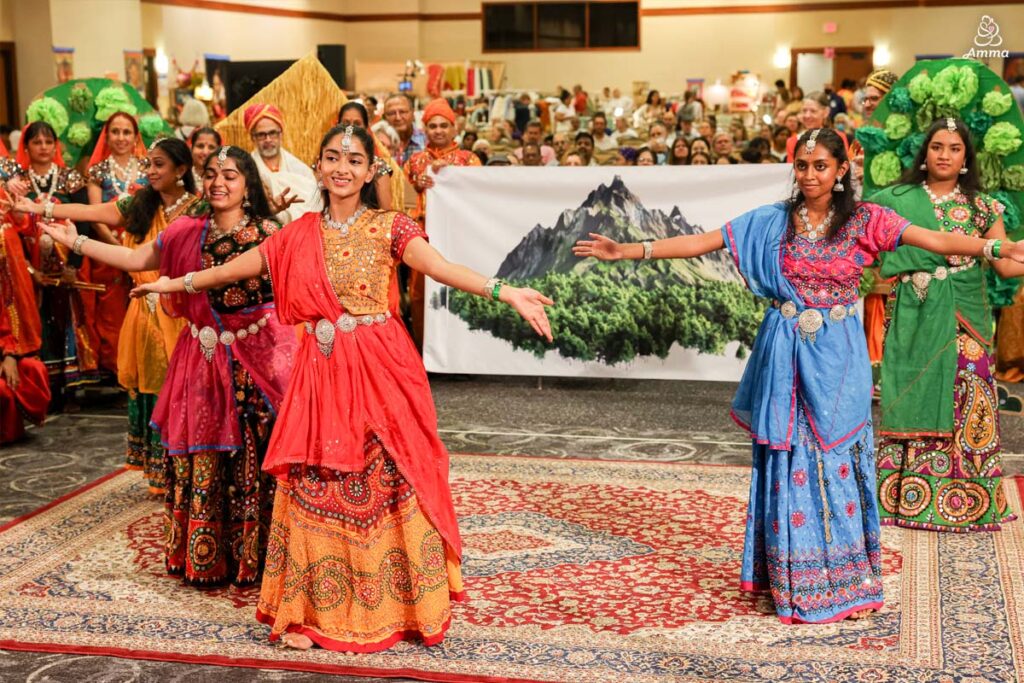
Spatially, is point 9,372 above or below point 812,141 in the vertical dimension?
below

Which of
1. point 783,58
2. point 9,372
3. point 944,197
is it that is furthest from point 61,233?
point 783,58

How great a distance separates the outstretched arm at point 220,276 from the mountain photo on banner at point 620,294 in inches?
130

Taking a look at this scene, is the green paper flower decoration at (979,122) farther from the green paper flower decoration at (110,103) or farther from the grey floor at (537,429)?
the green paper flower decoration at (110,103)

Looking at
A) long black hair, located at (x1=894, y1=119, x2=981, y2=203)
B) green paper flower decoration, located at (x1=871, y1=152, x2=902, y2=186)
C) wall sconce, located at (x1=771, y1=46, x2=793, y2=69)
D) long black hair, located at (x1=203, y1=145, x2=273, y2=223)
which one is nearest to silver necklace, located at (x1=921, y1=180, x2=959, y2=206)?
long black hair, located at (x1=894, y1=119, x2=981, y2=203)

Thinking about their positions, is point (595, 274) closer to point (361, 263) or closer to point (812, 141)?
point (812, 141)

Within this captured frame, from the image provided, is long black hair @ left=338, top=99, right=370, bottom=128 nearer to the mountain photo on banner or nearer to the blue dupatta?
the mountain photo on banner

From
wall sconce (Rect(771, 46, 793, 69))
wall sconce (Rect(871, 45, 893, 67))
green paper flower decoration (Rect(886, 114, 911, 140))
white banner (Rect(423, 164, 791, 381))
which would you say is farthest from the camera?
wall sconce (Rect(771, 46, 793, 69))

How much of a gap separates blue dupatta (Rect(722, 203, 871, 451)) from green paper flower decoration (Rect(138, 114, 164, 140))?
14.0ft

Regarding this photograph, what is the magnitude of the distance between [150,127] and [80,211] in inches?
95.5

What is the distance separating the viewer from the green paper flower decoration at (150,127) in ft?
23.0

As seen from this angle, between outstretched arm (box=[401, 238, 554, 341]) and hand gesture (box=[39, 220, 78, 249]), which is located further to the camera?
hand gesture (box=[39, 220, 78, 249])

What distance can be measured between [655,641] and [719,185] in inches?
143

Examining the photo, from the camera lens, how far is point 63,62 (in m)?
15.2

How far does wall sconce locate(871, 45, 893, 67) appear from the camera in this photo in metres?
21.0
